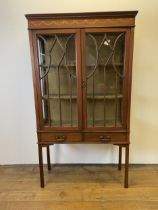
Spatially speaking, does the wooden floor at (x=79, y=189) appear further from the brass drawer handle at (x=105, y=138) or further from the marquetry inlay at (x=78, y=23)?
the marquetry inlay at (x=78, y=23)

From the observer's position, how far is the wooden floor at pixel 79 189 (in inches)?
69.9

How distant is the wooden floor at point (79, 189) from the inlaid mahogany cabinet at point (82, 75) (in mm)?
206

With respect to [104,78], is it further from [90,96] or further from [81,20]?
[81,20]

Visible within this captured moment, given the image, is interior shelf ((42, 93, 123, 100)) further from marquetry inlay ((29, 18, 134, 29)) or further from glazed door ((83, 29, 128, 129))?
marquetry inlay ((29, 18, 134, 29))

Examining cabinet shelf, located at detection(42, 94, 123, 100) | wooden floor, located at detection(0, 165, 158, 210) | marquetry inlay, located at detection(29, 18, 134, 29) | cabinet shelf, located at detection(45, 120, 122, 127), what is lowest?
wooden floor, located at detection(0, 165, 158, 210)

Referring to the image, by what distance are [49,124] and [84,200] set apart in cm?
83

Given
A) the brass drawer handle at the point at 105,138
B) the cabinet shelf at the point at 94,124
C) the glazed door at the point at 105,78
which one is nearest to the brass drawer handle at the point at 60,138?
the cabinet shelf at the point at 94,124

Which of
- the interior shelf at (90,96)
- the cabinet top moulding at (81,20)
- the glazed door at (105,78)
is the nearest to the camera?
the cabinet top moulding at (81,20)

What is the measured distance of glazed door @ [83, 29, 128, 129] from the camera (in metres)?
1.77

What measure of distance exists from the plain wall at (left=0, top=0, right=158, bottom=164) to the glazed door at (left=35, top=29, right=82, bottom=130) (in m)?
0.43

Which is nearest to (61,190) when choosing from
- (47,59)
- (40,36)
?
(47,59)

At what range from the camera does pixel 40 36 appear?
1.76m

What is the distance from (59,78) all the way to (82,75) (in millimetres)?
263

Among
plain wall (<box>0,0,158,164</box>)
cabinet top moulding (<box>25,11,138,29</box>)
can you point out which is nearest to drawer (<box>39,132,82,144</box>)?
plain wall (<box>0,0,158,164</box>)
